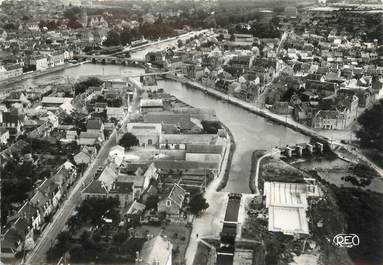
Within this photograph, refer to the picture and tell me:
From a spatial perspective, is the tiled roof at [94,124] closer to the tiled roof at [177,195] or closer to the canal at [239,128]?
the canal at [239,128]

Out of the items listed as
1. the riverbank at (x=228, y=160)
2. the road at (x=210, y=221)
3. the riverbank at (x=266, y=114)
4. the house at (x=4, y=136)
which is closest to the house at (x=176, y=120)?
the riverbank at (x=228, y=160)

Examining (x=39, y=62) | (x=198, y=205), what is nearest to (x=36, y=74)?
(x=39, y=62)

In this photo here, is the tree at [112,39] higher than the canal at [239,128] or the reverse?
higher

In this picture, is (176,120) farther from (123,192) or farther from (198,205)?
Answer: (198,205)

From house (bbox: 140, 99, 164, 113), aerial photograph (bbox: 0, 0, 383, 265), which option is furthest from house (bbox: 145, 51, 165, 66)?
house (bbox: 140, 99, 164, 113)

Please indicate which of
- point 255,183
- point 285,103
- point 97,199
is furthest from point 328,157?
point 97,199
